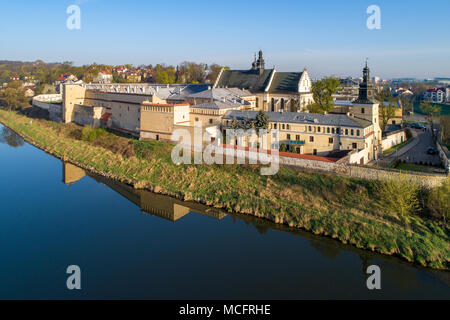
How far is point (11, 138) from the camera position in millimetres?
38875

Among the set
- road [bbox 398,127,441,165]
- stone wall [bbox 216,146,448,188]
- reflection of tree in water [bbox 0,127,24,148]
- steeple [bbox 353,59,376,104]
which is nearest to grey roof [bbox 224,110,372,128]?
steeple [bbox 353,59,376,104]

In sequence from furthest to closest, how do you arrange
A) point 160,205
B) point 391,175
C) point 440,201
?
1. point 160,205
2. point 391,175
3. point 440,201

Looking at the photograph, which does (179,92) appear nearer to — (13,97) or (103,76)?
(13,97)

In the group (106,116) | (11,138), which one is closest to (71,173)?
(106,116)

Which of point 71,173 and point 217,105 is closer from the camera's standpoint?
point 71,173

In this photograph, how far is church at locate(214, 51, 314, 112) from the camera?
32688 millimetres

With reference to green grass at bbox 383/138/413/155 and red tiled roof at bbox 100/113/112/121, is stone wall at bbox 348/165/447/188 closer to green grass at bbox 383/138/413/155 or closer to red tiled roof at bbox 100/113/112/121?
green grass at bbox 383/138/413/155

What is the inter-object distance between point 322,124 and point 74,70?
6770 cm

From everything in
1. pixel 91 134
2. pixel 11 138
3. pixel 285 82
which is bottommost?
pixel 11 138

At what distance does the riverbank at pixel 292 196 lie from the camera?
48.3ft

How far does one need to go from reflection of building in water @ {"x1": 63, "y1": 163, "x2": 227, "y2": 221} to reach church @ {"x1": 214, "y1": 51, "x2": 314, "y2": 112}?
1627 cm

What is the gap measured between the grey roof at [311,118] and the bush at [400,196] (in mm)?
5783

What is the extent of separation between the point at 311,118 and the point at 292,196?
24.1ft

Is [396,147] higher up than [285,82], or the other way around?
[285,82]
